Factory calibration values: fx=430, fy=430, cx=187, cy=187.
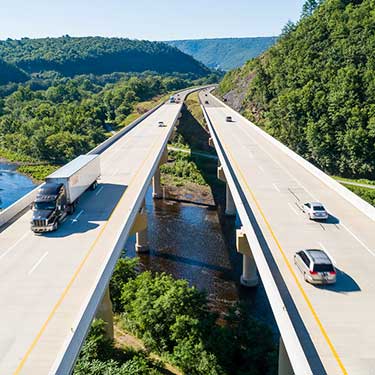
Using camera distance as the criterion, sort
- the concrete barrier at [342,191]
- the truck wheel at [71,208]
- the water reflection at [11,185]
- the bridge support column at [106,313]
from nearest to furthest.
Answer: the bridge support column at [106,313], the truck wheel at [71,208], the concrete barrier at [342,191], the water reflection at [11,185]

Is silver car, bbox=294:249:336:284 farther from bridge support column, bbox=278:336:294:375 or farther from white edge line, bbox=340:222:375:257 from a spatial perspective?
white edge line, bbox=340:222:375:257

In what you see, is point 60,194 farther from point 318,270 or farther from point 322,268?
point 322,268

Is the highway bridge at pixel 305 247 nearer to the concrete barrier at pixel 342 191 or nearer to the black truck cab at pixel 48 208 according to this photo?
the concrete barrier at pixel 342 191

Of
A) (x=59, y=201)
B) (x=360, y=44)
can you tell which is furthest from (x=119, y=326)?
(x=360, y=44)

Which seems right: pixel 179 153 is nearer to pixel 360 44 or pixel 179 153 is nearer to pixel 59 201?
pixel 360 44

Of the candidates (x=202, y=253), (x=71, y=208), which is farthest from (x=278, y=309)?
(x=202, y=253)

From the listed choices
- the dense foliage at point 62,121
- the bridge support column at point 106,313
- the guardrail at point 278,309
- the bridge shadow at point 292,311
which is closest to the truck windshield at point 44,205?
the bridge support column at point 106,313
